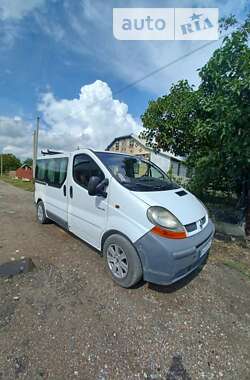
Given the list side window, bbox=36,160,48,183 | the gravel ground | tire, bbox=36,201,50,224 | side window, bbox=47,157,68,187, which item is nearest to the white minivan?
side window, bbox=47,157,68,187

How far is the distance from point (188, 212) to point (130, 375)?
1843 mm

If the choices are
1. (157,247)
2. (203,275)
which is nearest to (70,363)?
(157,247)

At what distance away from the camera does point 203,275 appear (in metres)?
3.35

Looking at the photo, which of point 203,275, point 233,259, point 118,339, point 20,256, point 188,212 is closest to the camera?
point 118,339

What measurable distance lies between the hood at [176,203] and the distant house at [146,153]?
10400mm

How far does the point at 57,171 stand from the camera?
14.7ft

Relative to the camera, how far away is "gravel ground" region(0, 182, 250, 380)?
5.86 ft

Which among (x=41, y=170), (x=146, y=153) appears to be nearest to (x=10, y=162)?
(x=146, y=153)

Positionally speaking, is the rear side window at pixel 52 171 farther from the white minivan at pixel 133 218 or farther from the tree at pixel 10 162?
the tree at pixel 10 162

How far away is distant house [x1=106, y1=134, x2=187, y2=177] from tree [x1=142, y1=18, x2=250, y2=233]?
6.21 meters

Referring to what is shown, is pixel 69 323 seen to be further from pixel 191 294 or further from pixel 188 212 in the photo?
pixel 188 212

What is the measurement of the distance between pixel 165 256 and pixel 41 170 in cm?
431

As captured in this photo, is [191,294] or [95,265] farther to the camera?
[95,265]

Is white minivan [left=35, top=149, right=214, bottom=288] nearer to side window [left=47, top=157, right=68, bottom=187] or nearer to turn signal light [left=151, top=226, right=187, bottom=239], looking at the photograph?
turn signal light [left=151, top=226, right=187, bottom=239]
